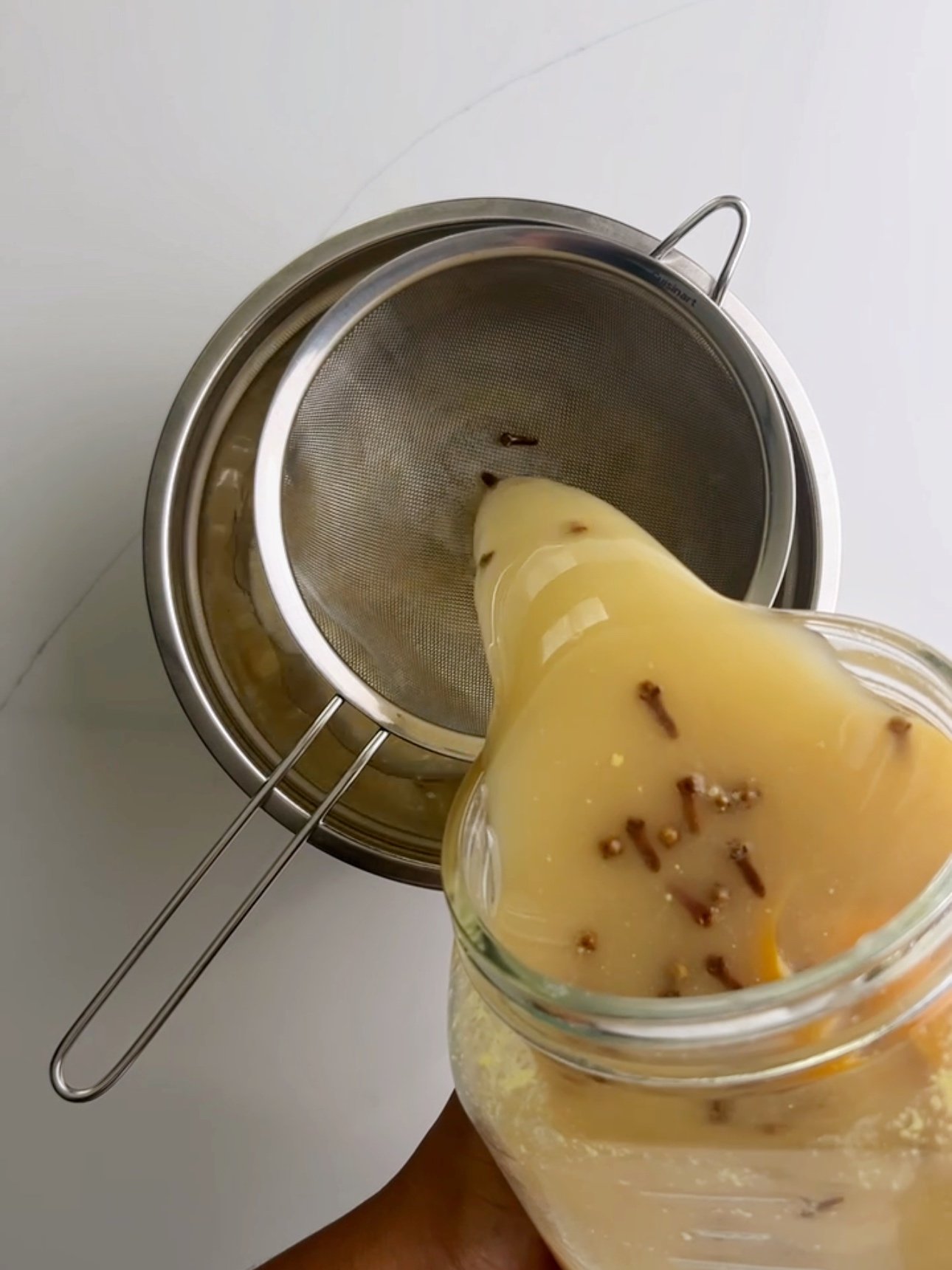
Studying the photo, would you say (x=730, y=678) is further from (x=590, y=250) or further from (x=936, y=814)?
(x=590, y=250)

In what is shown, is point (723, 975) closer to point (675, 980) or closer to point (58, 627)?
point (675, 980)

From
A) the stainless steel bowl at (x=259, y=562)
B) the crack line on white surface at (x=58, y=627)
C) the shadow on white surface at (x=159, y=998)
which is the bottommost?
the shadow on white surface at (x=159, y=998)

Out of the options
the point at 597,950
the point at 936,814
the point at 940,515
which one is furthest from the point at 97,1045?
the point at 940,515

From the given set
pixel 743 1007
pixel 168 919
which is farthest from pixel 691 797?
pixel 168 919

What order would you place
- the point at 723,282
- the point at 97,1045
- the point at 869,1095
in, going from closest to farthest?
the point at 869,1095 → the point at 723,282 → the point at 97,1045

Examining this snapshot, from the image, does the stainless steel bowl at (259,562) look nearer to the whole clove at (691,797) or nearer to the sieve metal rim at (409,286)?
the sieve metal rim at (409,286)

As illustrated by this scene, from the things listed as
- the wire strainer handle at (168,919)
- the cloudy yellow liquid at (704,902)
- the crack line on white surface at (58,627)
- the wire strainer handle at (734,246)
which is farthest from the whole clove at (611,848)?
the crack line on white surface at (58,627)
